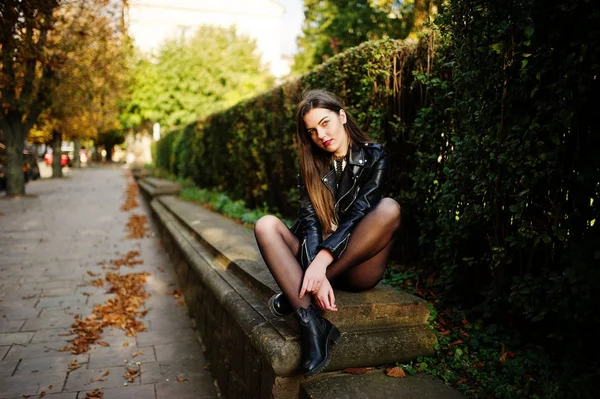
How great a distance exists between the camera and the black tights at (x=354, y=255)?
2592 mm

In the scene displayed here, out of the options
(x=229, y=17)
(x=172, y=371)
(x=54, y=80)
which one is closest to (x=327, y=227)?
(x=172, y=371)

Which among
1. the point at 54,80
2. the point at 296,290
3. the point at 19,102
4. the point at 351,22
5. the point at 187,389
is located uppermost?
the point at 351,22

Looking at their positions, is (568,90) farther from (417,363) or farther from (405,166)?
(405,166)

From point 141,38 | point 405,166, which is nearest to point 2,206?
point 405,166

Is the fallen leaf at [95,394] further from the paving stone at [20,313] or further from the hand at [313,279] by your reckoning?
the paving stone at [20,313]

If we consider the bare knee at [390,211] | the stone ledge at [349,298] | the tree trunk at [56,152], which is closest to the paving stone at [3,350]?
the stone ledge at [349,298]

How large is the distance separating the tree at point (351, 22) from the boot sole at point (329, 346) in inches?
637

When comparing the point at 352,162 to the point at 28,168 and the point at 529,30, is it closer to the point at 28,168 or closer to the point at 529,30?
the point at 529,30

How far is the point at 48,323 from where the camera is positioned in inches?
176

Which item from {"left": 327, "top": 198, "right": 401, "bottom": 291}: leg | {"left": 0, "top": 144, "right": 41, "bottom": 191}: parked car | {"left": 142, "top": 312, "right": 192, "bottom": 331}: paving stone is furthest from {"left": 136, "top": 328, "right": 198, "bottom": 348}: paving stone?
{"left": 0, "top": 144, "right": 41, "bottom": 191}: parked car

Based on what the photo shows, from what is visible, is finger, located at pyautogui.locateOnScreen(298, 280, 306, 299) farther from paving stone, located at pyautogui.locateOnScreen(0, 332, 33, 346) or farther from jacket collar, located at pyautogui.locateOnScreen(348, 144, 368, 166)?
paving stone, located at pyautogui.locateOnScreen(0, 332, 33, 346)

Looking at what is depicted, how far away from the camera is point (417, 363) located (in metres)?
2.50

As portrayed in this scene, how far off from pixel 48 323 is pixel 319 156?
128 inches

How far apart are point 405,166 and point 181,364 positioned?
8.08 ft
